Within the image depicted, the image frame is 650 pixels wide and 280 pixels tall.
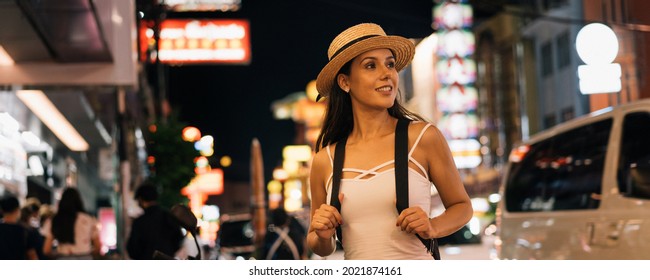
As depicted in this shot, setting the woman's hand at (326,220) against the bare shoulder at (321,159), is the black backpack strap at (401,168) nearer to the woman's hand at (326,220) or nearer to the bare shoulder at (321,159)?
the woman's hand at (326,220)

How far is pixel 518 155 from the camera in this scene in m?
8.48

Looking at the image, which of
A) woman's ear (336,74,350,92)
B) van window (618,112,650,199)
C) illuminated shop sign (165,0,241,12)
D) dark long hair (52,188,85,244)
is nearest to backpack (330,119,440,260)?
woman's ear (336,74,350,92)

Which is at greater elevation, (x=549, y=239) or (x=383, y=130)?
(x=383, y=130)

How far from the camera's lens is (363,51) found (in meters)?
3.84

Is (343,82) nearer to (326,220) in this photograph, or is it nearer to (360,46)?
(360,46)

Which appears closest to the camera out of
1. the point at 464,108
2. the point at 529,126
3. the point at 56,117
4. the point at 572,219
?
the point at 572,219

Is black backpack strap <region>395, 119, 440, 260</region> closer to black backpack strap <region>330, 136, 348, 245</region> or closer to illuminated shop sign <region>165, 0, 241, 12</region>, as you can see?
black backpack strap <region>330, 136, 348, 245</region>

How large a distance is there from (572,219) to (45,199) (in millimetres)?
16909

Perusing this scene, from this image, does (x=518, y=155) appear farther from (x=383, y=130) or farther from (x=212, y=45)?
(x=212, y=45)

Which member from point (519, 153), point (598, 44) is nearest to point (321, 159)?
point (519, 153)

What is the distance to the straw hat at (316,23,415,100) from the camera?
380 centimetres

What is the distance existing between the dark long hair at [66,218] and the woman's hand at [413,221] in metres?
8.93

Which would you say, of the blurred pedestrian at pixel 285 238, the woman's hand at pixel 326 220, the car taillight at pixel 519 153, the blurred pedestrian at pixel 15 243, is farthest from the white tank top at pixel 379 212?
the blurred pedestrian at pixel 285 238
